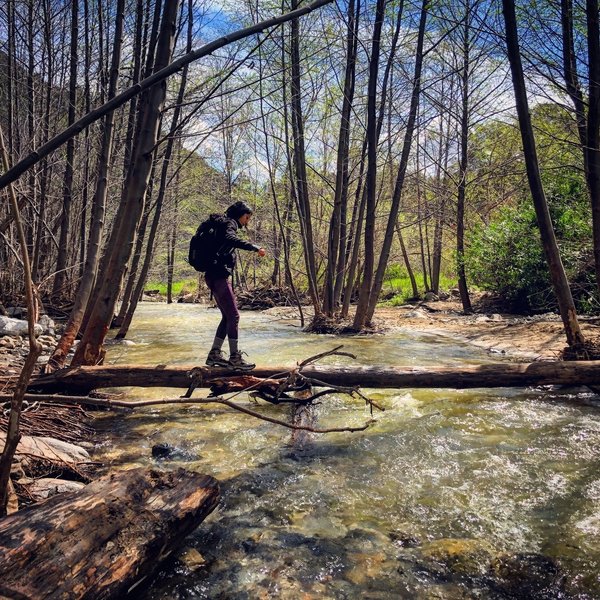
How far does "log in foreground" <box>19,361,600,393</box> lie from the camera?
5.13m

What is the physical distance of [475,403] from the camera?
5.62 m

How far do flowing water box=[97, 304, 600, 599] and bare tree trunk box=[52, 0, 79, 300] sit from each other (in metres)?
6.80

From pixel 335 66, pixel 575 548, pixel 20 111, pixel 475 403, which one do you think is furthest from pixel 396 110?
pixel 575 548

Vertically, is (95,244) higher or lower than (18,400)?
higher

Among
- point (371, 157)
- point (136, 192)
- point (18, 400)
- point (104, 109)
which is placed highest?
point (371, 157)

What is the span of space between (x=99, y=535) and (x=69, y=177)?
39.5 feet

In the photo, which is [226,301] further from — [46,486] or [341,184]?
[341,184]

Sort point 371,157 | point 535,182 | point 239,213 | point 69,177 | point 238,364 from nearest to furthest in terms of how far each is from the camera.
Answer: point 238,364 → point 239,213 → point 535,182 → point 371,157 → point 69,177

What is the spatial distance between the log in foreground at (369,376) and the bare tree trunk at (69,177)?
201 inches

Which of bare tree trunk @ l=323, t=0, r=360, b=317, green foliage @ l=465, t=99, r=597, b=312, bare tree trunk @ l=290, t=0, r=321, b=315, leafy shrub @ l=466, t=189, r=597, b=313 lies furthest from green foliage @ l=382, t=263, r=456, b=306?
bare tree trunk @ l=290, t=0, r=321, b=315

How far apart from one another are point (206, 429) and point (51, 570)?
2807mm

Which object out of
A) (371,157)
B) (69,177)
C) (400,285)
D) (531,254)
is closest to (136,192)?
(371,157)

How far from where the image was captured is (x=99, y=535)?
2.22 metres

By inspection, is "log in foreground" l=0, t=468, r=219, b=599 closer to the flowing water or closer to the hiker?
the flowing water
